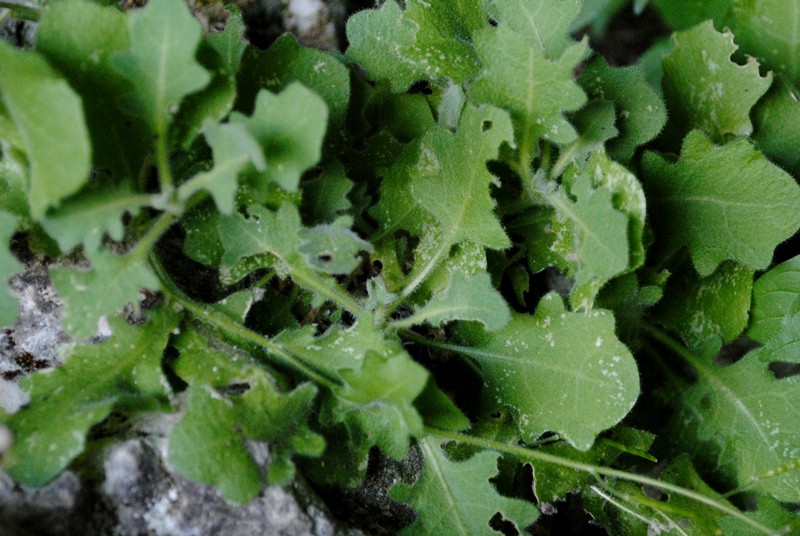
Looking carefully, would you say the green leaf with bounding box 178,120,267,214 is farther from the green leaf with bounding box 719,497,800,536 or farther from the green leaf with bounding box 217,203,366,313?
the green leaf with bounding box 719,497,800,536

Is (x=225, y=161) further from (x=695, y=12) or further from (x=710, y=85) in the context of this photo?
(x=695, y=12)

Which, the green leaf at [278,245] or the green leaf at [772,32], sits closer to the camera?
the green leaf at [278,245]

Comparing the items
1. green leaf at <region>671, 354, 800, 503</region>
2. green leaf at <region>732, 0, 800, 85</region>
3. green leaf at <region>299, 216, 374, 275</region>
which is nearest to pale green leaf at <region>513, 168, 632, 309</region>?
green leaf at <region>299, 216, 374, 275</region>

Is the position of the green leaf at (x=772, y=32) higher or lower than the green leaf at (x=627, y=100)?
higher

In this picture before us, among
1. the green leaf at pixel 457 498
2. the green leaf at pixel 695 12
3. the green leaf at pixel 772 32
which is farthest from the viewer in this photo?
the green leaf at pixel 695 12

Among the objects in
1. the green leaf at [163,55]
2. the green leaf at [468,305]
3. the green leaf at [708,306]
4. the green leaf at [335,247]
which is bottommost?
the green leaf at [708,306]

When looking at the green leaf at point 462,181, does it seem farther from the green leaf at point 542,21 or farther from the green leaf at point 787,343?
the green leaf at point 787,343

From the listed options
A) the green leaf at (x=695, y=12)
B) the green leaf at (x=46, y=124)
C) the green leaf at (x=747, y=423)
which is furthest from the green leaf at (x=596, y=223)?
the green leaf at (x=695, y=12)

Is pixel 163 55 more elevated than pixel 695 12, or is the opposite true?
pixel 163 55

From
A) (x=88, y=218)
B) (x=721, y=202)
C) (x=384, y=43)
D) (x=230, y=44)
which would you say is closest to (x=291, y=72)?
(x=230, y=44)
